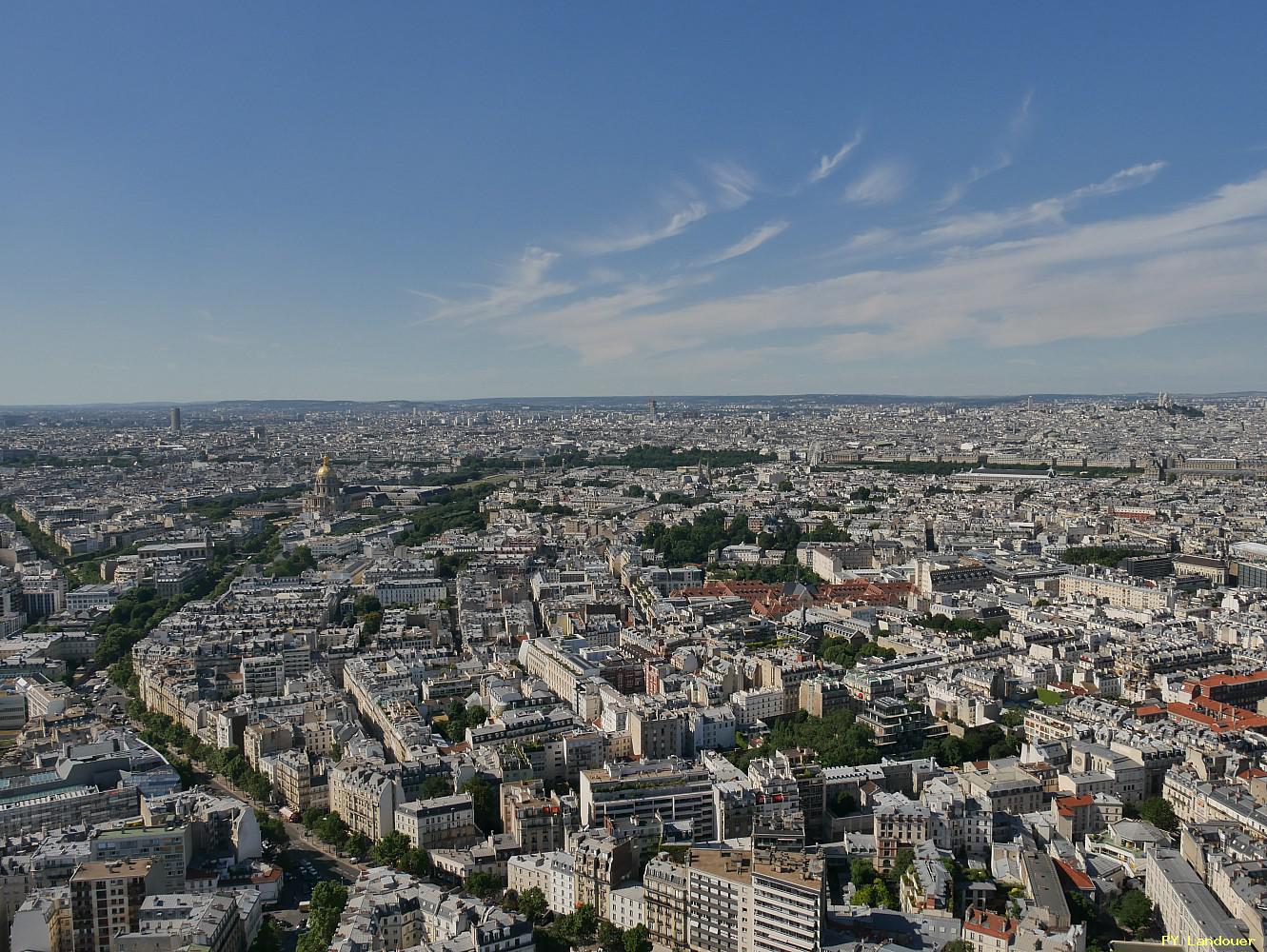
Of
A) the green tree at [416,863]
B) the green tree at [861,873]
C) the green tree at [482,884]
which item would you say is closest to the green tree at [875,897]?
the green tree at [861,873]

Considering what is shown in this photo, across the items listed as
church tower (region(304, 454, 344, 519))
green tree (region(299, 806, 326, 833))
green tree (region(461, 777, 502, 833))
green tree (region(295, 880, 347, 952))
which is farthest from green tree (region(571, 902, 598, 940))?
church tower (region(304, 454, 344, 519))

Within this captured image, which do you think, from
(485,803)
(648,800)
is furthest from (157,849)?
(648,800)

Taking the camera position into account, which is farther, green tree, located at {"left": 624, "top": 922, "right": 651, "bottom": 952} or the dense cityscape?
the dense cityscape

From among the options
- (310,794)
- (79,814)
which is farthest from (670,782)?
(79,814)

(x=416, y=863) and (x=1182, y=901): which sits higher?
(x=1182, y=901)

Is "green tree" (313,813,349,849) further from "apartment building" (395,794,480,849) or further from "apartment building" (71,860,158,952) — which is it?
"apartment building" (71,860,158,952)

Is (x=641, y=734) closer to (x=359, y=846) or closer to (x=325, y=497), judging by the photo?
(x=359, y=846)

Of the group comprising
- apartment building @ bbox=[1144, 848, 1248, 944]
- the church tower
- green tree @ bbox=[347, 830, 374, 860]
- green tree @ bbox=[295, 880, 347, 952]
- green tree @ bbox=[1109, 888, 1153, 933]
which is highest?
the church tower
